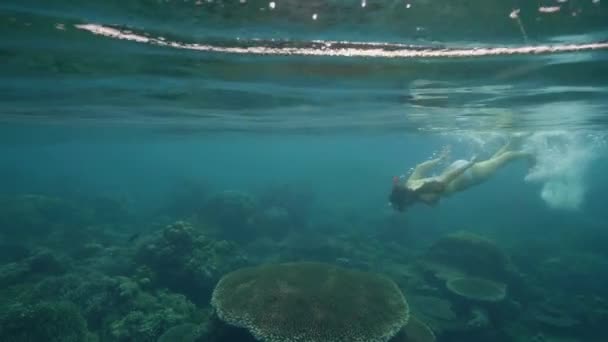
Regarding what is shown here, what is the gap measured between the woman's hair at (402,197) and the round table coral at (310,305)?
137 inches

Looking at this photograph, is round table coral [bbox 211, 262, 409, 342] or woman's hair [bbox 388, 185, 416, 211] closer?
round table coral [bbox 211, 262, 409, 342]

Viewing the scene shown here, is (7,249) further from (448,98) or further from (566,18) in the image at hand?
(566,18)

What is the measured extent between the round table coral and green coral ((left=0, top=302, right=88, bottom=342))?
398 cm

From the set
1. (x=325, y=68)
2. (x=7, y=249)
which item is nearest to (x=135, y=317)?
(x=325, y=68)

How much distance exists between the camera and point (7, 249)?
21906mm

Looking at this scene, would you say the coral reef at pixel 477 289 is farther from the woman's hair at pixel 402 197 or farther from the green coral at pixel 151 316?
the green coral at pixel 151 316

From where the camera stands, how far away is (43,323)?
10094 mm

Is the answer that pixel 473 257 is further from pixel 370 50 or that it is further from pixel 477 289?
pixel 370 50

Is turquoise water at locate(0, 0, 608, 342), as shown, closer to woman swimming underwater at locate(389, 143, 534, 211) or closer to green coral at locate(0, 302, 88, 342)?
green coral at locate(0, 302, 88, 342)

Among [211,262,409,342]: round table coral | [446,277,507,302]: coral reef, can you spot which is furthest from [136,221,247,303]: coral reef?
[446,277,507,302]: coral reef

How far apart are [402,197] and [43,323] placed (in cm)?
1152

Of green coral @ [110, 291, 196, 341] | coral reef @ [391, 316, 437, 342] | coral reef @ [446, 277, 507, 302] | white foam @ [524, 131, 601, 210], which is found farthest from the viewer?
white foam @ [524, 131, 601, 210]

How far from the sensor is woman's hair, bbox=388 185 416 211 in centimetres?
1394

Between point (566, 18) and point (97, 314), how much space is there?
51.1ft
